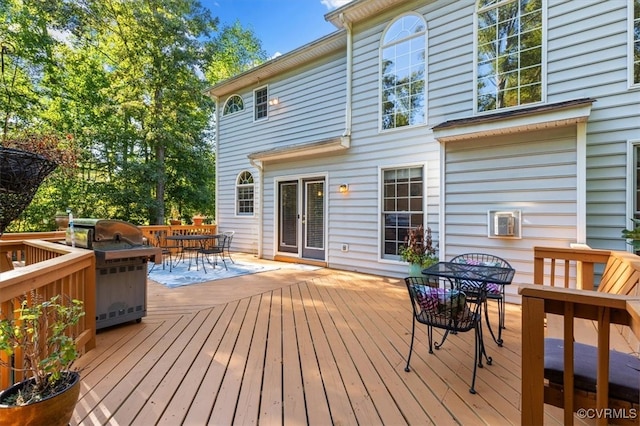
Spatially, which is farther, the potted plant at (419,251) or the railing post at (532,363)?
the potted plant at (419,251)

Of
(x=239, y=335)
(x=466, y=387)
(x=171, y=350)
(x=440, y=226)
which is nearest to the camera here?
(x=466, y=387)

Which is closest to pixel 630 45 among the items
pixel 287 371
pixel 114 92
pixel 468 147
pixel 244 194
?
pixel 468 147

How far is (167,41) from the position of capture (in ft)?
35.4

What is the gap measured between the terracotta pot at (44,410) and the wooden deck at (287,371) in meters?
0.38

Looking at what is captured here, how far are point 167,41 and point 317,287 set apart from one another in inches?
419

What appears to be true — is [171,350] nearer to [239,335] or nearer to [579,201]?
[239,335]

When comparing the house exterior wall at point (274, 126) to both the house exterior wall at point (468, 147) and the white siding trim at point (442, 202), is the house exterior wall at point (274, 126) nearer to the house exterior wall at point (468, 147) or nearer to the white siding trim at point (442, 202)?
the house exterior wall at point (468, 147)

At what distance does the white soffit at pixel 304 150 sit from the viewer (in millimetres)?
6391

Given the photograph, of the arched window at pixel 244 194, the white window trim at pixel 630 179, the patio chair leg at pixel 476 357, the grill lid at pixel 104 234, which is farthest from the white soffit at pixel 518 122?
the arched window at pixel 244 194

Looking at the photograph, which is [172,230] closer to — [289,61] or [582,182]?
[289,61]

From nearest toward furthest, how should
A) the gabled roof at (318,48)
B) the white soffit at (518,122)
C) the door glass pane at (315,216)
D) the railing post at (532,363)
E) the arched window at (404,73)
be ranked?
the railing post at (532,363) → the white soffit at (518,122) → the arched window at (404,73) → the gabled roof at (318,48) → the door glass pane at (315,216)

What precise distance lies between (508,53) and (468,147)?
152 centimetres

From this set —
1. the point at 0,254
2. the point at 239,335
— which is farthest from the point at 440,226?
the point at 0,254

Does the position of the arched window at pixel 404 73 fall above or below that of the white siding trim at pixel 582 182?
above
